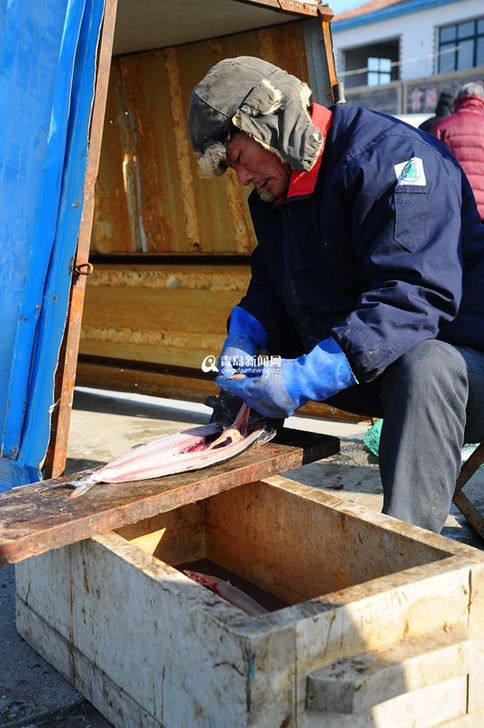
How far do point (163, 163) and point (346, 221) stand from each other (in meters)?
3.45

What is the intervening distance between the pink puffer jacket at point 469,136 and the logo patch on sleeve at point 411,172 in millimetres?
2584

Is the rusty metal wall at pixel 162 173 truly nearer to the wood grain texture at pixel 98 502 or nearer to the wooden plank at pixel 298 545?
the wooden plank at pixel 298 545

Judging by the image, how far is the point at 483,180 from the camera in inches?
205

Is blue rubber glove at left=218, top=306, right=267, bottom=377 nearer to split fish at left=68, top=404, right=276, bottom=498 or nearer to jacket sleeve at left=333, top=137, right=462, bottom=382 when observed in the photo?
split fish at left=68, top=404, right=276, bottom=498

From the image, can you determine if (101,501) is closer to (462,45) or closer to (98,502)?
(98,502)

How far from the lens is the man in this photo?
101 inches

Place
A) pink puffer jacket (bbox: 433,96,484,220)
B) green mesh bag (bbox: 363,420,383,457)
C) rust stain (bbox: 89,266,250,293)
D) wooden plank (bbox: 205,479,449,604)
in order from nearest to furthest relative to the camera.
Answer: wooden plank (bbox: 205,479,449,604) < green mesh bag (bbox: 363,420,383,457) < pink puffer jacket (bbox: 433,96,484,220) < rust stain (bbox: 89,266,250,293)

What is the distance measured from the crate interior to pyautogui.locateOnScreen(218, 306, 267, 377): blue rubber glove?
18.8 inches

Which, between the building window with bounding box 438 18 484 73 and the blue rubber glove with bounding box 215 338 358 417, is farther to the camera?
the building window with bounding box 438 18 484 73

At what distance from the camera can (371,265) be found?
2.68m

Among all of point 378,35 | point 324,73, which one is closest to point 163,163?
point 324,73

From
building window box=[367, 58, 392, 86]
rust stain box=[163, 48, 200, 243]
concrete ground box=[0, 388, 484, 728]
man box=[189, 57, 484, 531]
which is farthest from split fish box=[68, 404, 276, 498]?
building window box=[367, 58, 392, 86]

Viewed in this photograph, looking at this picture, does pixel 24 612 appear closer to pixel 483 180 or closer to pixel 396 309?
pixel 396 309

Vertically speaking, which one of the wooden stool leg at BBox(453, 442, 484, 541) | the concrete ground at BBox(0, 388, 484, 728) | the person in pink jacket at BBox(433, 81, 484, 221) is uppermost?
the person in pink jacket at BBox(433, 81, 484, 221)
